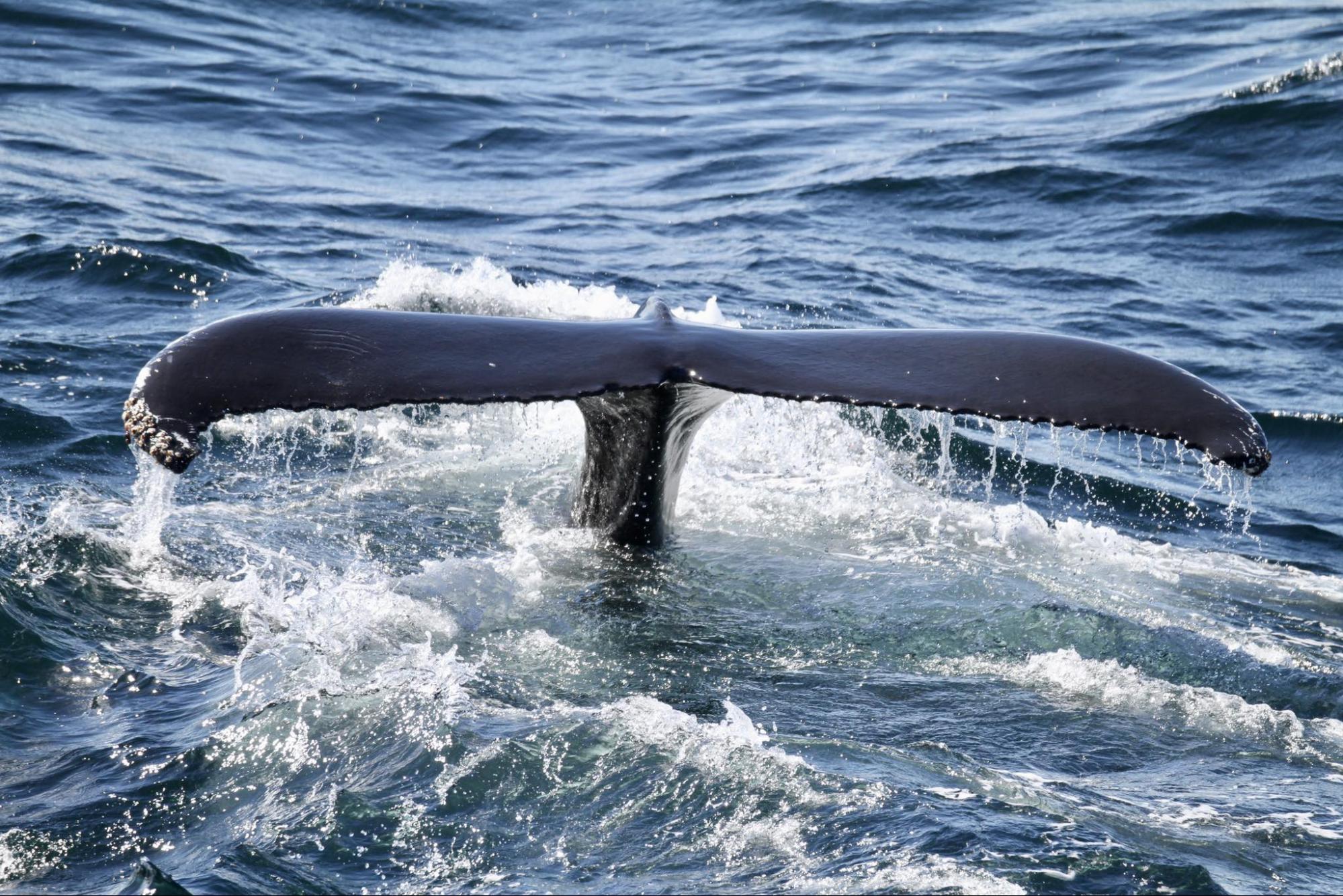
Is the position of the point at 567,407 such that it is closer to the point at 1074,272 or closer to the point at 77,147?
the point at 1074,272

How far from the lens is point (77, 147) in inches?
527

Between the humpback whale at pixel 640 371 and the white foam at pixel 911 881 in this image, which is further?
the humpback whale at pixel 640 371

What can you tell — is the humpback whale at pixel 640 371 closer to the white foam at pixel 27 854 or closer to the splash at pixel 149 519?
the white foam at pixel 27 854

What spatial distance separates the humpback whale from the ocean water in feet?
1.49

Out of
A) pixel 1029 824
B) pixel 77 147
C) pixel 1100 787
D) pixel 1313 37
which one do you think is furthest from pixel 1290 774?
pixel 1313 37

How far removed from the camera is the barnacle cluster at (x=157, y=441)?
3.67 m

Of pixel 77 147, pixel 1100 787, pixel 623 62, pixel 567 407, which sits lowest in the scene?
pixel 1100 787

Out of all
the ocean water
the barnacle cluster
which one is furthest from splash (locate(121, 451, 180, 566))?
the barnacle cluster

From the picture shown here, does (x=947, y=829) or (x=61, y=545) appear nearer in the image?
(x=947, y=829)

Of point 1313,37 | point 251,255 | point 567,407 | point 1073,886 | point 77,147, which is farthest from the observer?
point 1313,37

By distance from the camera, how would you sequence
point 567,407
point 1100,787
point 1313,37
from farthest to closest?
1. point 1313,37
2. point 567,407
3. point 1100,787

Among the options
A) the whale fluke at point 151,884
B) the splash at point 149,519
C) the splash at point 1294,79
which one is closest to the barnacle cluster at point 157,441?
the whale fluke at point 151,884

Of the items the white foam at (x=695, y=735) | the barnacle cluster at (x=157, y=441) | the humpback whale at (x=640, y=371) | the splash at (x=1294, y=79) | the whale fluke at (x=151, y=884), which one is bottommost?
the whale fluke at (x=151, y=884)

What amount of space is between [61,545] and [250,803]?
2.28m
